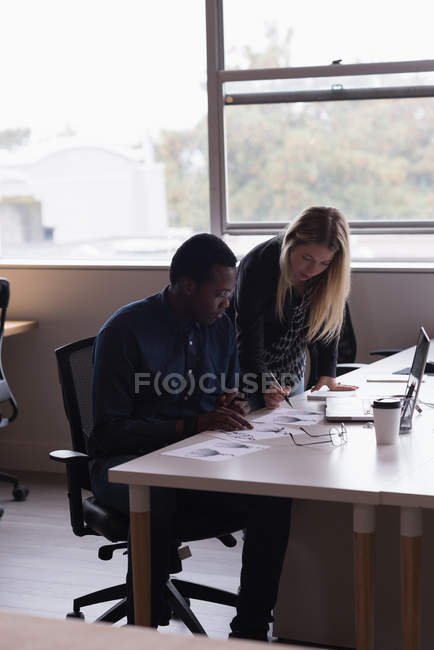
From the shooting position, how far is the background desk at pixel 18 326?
4.82 m

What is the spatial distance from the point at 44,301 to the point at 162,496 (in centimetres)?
299

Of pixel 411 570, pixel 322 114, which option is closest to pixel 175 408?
pixel 411 570

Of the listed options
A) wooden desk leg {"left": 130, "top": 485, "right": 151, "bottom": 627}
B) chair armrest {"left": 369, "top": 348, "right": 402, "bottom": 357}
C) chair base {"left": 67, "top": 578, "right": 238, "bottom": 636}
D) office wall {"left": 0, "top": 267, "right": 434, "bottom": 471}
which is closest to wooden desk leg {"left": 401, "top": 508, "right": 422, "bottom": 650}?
wooden desk leg {"left": 130, "top": 485, "right": 151, "bottom": 627}

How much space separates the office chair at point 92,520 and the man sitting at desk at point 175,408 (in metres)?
0.05

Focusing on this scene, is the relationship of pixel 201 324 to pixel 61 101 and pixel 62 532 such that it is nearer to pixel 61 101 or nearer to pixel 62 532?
pixel 62 532

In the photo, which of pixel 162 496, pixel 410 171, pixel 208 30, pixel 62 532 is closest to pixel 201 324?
pixel 162 496

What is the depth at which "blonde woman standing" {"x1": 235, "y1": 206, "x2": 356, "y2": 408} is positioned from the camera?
9.81 feet

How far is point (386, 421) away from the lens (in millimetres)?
2387

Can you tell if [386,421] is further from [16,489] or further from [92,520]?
[16,489]

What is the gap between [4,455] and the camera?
526cm

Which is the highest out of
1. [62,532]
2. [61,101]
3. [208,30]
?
[208,30]

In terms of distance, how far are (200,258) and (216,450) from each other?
55 cm

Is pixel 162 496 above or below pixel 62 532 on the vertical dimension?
above

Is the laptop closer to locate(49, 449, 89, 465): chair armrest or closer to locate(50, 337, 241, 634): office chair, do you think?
locate(50, 337, 241, 634): office chair
